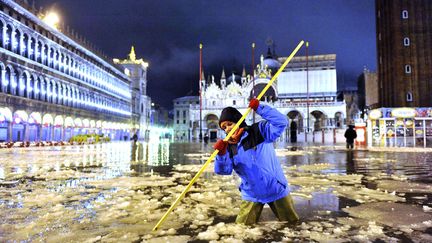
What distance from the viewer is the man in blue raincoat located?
3850mm

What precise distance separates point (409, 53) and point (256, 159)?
4845cm

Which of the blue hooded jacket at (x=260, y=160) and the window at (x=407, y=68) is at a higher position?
the window at (x=407, y=68)

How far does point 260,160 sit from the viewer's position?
3.89 m

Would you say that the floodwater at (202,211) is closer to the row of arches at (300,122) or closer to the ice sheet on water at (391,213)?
the ice sheet on water at (391,213)

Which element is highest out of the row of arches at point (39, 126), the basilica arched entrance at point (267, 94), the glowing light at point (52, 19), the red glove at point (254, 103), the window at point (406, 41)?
the glowing light at point (52, 19)

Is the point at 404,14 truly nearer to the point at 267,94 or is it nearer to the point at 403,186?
the point at 267,94

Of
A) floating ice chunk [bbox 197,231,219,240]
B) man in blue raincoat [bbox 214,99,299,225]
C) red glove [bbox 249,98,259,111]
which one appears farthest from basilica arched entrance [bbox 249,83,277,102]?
floating ice chunk [bbox 197,231,219,240]

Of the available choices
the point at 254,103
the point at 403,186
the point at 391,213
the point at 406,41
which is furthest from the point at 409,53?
the point at 254,103

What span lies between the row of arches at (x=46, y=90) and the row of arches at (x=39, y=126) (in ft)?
6.73

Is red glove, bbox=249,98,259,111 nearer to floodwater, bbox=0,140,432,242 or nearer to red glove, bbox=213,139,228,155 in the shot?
red glove, bbox=213,139,228,155

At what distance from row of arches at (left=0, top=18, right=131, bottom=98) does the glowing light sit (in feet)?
7.75

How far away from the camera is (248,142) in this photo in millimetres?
3916

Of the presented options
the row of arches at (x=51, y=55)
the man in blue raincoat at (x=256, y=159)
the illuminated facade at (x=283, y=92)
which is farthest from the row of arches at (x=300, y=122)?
the man in blue raincoat at (x=256, y=159)

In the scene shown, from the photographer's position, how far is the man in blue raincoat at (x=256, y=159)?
3.85m
